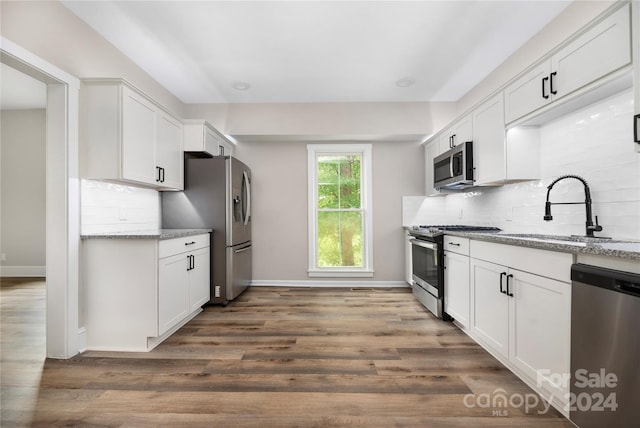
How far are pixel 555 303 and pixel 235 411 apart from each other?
1.84 metres

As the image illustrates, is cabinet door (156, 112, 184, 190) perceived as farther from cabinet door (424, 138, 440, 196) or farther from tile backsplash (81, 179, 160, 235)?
cabinet door (424, 138, 440, 196)

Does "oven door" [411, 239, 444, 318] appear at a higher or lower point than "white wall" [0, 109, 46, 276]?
lower

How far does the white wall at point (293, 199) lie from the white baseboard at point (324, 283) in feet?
0.11

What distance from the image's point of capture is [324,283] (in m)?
4.36

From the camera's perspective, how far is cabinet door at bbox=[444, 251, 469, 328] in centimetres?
250

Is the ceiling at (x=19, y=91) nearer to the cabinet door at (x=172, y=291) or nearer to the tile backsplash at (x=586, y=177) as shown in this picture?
the cabinet door at (x=172, y=291)

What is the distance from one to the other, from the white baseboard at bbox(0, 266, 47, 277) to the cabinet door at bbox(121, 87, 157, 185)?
390cm

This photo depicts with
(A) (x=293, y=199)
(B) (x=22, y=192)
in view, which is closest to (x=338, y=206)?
(A) (x=293, y=199)

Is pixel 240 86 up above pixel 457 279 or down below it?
above

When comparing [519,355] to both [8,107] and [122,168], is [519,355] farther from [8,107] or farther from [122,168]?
[8,107]

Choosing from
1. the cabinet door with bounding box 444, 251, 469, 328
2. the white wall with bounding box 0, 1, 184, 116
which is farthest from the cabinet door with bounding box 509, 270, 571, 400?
the white wall with bounding box 0, 1, 184, 116

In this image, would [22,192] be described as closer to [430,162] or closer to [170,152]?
[170,152]

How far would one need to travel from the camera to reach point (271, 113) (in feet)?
13.5

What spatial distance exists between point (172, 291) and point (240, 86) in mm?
2561
